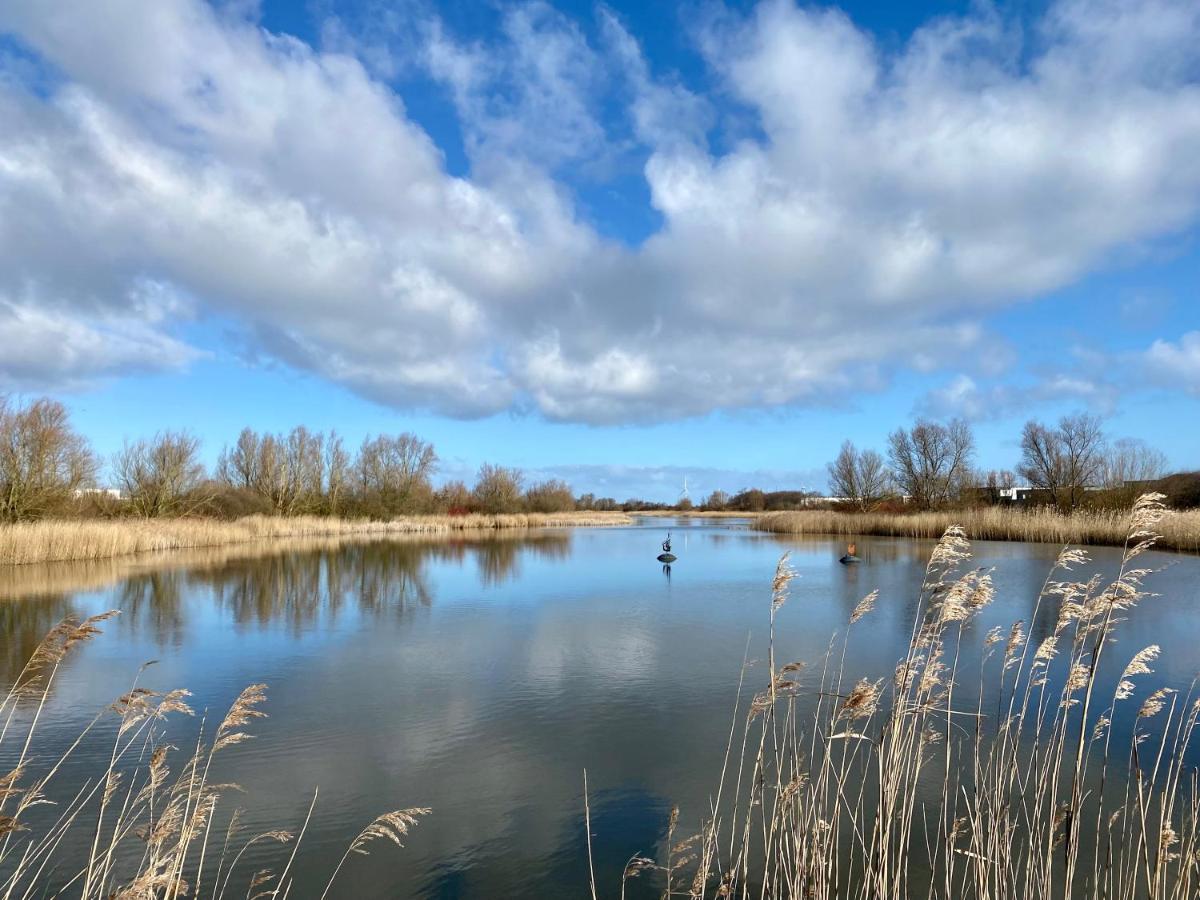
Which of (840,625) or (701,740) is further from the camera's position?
(840,625)

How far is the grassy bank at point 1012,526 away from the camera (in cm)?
1945

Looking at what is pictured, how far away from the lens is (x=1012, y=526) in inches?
976

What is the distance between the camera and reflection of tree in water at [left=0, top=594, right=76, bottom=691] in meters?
7.61

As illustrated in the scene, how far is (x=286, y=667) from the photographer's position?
25.5 ft

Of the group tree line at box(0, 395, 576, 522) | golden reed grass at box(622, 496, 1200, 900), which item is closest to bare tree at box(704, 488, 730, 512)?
tree line at box(0, 395, 576, 522)

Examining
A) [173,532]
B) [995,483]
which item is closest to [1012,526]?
[995,483]

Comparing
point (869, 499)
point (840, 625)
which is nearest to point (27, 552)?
point (840, 625)

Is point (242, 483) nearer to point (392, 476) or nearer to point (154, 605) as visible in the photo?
point (392, 476)

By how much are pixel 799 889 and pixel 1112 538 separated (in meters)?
23.8

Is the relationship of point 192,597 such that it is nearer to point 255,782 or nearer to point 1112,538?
point 255,782

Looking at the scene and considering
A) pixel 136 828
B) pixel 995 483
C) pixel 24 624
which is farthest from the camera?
pixel 995 483

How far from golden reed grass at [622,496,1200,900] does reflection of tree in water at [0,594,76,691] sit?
271 inches

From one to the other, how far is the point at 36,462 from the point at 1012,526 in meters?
30.7

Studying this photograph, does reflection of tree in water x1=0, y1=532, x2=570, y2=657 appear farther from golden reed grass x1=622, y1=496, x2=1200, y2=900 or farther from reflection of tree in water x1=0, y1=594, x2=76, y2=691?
golden reed grass x1=622, y1=496, x2=1200, y2=900
